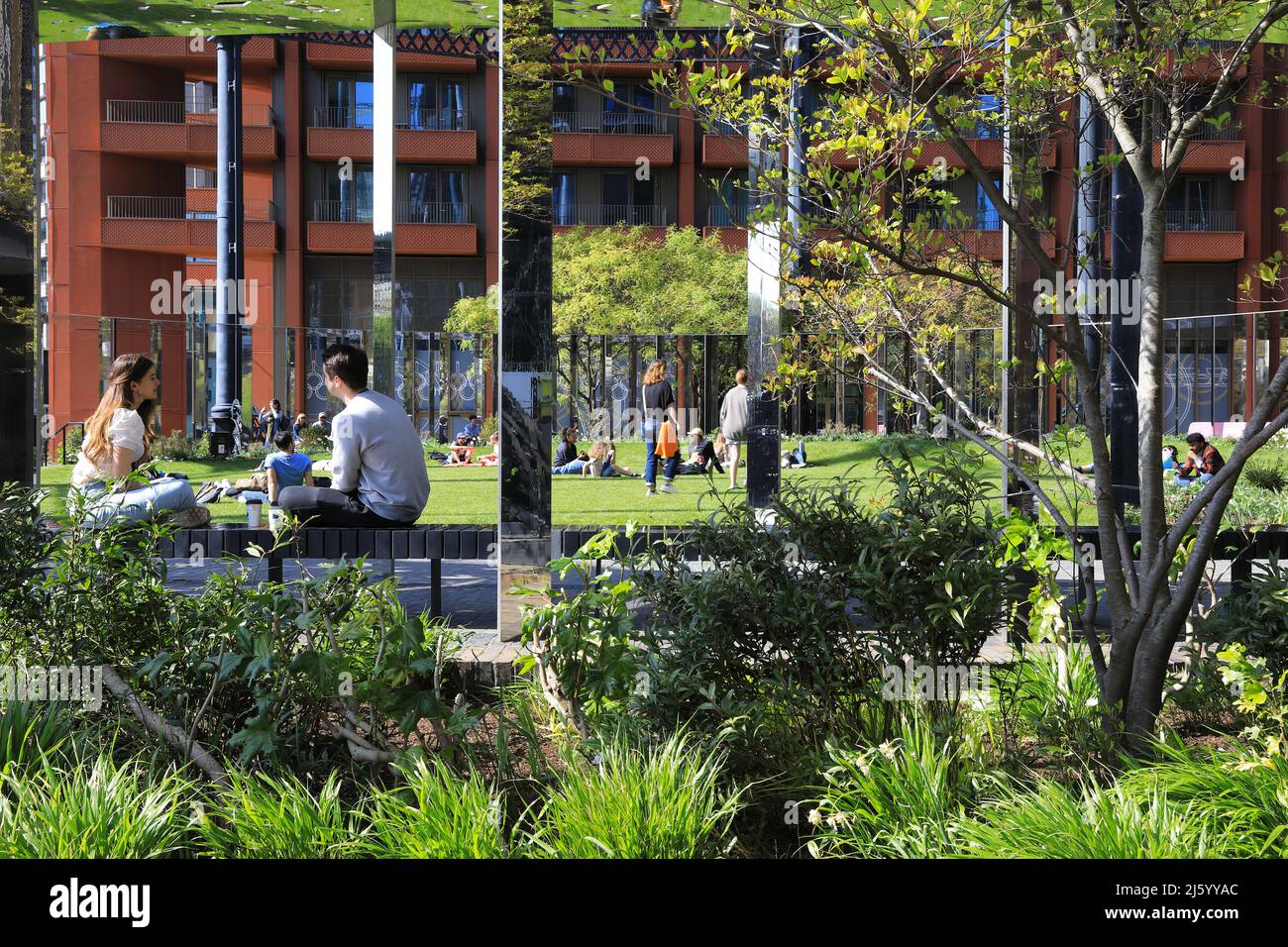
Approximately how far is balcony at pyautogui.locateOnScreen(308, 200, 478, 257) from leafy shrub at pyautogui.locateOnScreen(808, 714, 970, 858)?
125ft

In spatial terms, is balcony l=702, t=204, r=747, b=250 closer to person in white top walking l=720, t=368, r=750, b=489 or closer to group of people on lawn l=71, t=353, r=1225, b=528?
person in white top walking l=720, t=368, r=750, b=489

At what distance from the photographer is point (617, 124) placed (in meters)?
40.8

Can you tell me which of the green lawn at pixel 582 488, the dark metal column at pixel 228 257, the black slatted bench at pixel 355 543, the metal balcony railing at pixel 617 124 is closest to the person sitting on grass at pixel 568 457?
the green lawn at pixel 582 488

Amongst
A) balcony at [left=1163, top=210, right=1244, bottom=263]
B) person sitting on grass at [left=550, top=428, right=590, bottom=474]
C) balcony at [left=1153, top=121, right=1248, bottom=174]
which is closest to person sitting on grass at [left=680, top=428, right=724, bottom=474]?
person sitting on grass at [left=550, top=428, right=590, bottom=474]

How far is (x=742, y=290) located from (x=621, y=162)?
7.55 meters

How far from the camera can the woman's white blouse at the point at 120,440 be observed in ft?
20.7

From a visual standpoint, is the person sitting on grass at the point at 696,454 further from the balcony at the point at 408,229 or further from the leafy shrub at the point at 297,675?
the balcony at the point at 408,229

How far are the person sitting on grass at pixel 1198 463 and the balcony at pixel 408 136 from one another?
3126cm

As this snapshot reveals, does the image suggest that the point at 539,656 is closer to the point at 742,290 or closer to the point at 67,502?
the point at 67,502

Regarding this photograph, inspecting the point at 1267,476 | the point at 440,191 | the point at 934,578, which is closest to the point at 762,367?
the point at 934,578

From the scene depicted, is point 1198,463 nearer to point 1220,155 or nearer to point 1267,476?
point 1267,476

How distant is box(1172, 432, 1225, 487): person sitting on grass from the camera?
1265cm

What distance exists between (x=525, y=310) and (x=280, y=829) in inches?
113
